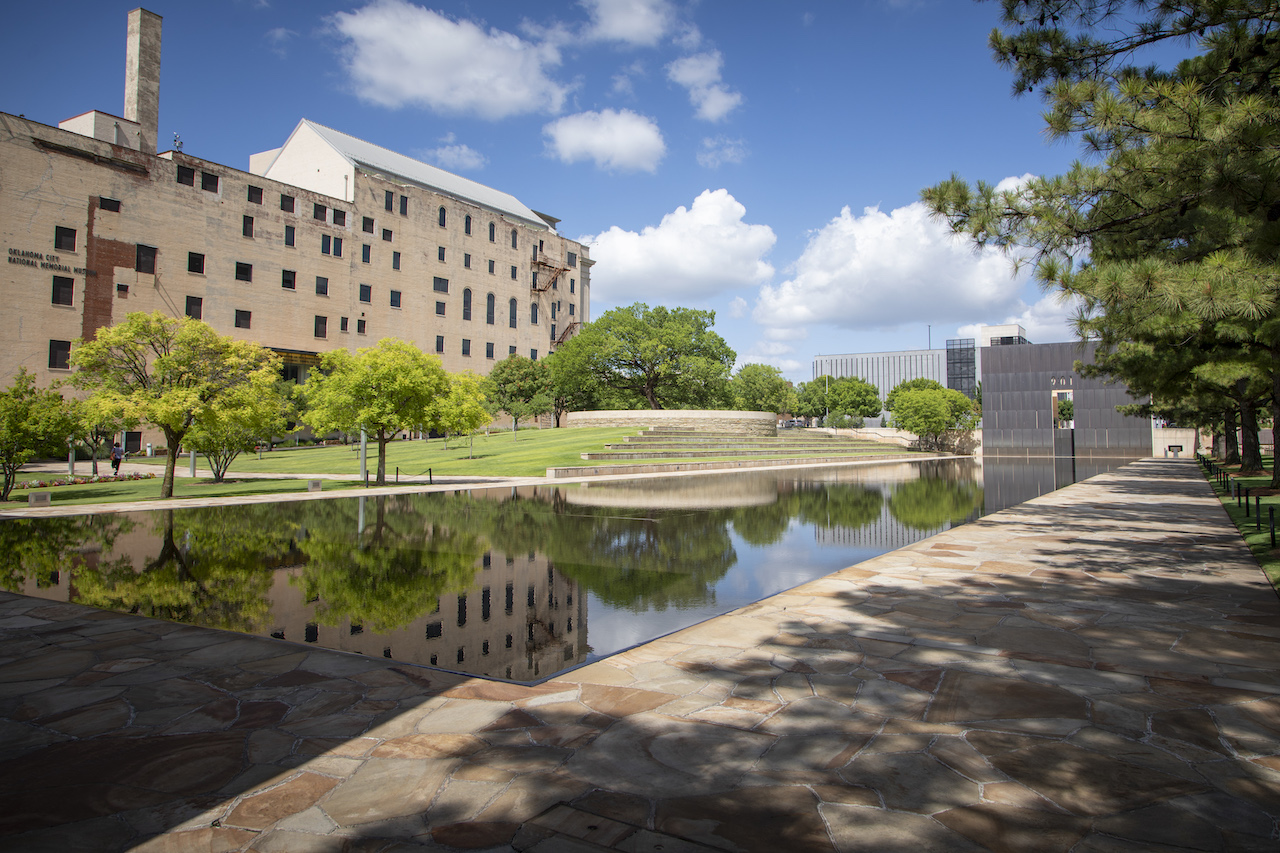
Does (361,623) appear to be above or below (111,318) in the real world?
below

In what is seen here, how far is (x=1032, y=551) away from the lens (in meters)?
10.6

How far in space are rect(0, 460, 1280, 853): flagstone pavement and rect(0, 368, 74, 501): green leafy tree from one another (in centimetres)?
1786

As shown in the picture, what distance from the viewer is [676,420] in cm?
5062

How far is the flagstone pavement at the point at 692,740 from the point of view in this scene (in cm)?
304

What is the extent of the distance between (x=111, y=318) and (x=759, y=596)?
4957 cm

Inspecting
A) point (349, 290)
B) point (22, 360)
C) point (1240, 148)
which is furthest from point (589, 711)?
point (349, 290)

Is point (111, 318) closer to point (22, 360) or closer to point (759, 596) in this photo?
point (22, 360)

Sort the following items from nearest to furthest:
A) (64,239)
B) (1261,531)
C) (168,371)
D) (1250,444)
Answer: (1261,531), (168,371), (1250,444), (64,239)

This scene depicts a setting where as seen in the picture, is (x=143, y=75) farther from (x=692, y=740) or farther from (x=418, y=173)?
(x=692, y=740)

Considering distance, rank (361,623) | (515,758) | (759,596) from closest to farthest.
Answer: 1. (515,758)
2. (361,623)
3. (759,596)

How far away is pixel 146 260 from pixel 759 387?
7413 centimetres

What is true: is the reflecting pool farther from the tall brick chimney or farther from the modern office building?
the tall brick chimney

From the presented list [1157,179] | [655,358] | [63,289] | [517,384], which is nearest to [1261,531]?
[1157,179]

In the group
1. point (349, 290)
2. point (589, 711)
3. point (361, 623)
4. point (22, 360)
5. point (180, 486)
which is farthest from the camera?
point (349, 290)
